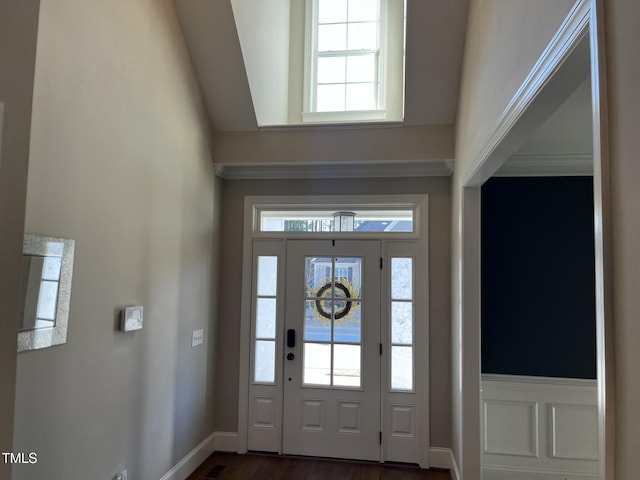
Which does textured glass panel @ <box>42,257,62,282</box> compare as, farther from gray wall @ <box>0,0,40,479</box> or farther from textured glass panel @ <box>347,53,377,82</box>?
textured glass panel @ <box>347,53,377,82</box>

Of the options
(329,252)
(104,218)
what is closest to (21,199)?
(104,218)

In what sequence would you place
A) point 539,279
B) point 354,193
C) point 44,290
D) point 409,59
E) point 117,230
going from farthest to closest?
point 354,193
point 539,279
point 409,59
point 117,230
point 44,290

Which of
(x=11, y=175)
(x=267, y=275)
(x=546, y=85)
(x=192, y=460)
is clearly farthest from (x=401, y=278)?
(x=11, y=175)

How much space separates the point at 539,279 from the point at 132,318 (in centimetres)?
322

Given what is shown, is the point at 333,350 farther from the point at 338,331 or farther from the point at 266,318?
the point at 266,318

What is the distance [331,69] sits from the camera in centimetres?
418

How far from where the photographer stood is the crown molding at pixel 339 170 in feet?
11.9

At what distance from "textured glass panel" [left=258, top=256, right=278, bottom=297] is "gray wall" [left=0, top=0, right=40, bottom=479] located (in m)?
2.65

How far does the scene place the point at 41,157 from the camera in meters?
1.82

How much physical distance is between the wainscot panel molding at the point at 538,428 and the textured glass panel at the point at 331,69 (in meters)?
3.15

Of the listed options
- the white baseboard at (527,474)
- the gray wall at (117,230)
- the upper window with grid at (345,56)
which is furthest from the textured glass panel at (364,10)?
the white baseboard at (527,474)

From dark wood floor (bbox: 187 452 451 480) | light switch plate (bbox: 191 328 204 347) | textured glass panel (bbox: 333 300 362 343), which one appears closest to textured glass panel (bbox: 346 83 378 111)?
textured glass panel (bbox: 333 300 362 343)

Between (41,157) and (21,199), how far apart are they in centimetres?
67

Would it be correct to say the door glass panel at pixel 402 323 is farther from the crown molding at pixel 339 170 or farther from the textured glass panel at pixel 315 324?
the crown molding at pixel 339 170
